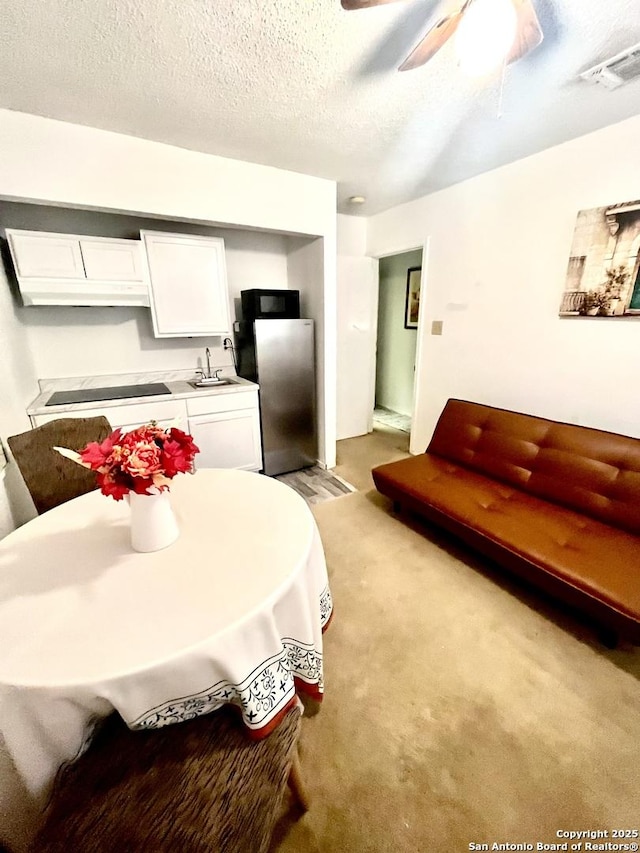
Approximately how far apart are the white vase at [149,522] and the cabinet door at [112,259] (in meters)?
→ 2.06

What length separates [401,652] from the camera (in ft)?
5.10

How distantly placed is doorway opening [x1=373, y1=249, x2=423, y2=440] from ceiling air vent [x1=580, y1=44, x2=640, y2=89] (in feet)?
9.07

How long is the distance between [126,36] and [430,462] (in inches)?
108

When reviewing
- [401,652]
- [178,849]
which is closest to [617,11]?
[401,652]

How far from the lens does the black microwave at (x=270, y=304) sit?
2.96 metres

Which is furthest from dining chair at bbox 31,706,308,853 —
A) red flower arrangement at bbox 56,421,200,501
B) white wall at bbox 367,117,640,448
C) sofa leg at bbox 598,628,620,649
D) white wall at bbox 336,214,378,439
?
white wall at bbox 336,214,378,439

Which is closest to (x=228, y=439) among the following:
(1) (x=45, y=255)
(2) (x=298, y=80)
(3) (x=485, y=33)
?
(1) (x=45, y=255)

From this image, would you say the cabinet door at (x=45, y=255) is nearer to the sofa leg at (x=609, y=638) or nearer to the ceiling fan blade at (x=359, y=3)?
the ceiling fan blade at (x=359, y=3)

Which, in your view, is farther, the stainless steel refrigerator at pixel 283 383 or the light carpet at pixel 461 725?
the stainless steel refrigerator at pixel 283 383

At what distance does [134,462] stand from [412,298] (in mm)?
4316

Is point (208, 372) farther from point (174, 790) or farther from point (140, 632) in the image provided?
point (174, 790)

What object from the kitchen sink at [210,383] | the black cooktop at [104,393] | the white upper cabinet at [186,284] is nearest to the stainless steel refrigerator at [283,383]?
the kitchen sink at [210,383]

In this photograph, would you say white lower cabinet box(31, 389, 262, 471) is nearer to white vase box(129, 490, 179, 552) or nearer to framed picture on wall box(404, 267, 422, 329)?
white vase box(129, 490, 179, 552)

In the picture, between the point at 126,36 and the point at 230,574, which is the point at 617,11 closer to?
the point at 126,36
